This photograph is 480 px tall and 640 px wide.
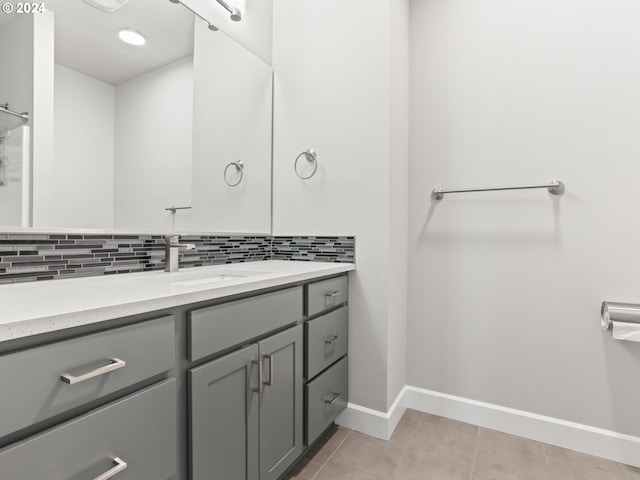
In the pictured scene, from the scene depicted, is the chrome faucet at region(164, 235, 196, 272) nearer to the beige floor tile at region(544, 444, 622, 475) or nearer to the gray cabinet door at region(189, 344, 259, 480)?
the gray cabinet door at region(189, 344, 259, 480)

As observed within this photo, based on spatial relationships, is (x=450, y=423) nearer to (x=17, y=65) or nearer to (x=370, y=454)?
(x=370, y=454)

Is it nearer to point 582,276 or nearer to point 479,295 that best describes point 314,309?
point 479,295

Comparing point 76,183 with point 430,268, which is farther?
point 430,268

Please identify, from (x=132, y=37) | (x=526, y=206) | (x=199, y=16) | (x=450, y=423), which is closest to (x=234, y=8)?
(x=199, y=16)

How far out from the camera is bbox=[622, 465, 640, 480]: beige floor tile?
4.60ft

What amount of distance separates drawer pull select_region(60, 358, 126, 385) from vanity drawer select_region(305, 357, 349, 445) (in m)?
0.83

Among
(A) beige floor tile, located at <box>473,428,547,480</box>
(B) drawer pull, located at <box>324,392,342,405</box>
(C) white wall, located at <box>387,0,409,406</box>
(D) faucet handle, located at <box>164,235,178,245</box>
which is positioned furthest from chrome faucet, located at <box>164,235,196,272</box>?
(A) beige floor tile, located at <box>473,428,547,480</box>

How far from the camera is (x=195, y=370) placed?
90 centimetres

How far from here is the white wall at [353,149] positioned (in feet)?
5.52

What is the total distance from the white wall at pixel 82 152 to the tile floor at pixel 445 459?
1257 millimetres

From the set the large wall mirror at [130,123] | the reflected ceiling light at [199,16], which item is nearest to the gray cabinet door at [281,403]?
the large wall mirror at [130,123]

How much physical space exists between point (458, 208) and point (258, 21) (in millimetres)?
1495

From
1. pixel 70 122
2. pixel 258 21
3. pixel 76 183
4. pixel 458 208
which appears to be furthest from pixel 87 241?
pixel 458 208

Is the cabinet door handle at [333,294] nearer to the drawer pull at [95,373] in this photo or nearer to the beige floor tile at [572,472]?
the drawer pull at [95,373]
